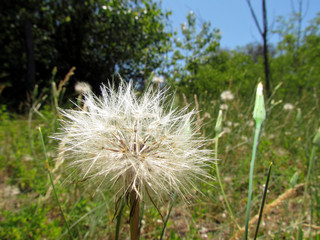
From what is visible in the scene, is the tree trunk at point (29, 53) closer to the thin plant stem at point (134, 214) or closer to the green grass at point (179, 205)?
the green grass at point (179, 205)

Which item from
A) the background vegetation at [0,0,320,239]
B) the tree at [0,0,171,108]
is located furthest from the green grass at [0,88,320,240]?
the tree at [0,0,171,108]

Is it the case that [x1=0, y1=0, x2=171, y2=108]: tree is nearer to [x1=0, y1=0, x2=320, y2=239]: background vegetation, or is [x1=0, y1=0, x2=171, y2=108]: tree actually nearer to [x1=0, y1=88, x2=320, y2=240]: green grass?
[x1=0, y1=0, x2=320, y2=239]: background vegetation

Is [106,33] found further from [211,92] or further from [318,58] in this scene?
[318,58]

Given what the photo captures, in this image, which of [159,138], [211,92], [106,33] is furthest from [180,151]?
[106,33]

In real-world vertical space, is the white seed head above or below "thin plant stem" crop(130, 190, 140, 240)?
above

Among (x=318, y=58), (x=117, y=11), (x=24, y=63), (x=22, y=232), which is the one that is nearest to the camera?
(x=22, y=232)

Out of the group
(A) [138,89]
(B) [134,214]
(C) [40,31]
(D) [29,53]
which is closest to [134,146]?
(B) [134,214]
